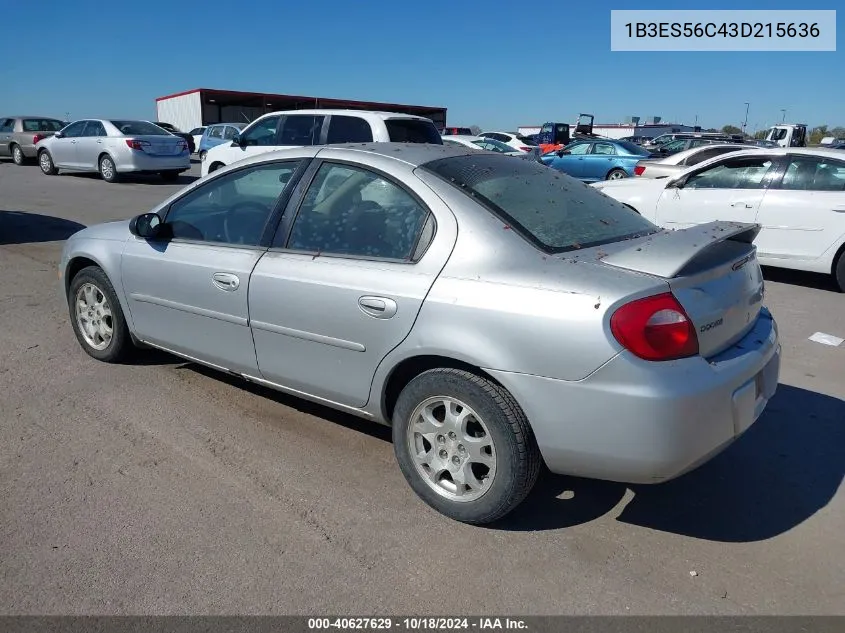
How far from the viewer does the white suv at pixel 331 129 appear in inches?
408

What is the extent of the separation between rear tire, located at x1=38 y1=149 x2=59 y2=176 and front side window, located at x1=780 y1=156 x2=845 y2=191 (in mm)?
17811

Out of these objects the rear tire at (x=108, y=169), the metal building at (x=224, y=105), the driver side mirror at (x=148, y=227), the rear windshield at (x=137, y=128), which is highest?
the metal building at (x=224, y=105)

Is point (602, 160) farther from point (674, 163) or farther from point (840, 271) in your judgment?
point (840, 271)

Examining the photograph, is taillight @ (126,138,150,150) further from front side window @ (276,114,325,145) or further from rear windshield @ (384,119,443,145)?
rear windshield @ (384,119,443,145)

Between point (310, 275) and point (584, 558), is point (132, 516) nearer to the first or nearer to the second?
point (310, 275)

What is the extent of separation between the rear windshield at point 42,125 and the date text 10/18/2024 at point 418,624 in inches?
900

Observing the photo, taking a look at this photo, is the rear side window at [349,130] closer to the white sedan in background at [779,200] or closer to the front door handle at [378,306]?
the white sedan in background at [779,200]

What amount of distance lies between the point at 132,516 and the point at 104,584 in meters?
0.44

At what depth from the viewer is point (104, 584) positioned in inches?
100.0

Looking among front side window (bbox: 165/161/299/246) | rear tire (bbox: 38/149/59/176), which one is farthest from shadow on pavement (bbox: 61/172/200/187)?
front side window (bbox: 165/161/299/246)

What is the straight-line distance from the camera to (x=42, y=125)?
70.1ft

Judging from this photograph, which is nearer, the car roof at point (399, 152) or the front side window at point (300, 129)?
the car roof at point (399, 152)

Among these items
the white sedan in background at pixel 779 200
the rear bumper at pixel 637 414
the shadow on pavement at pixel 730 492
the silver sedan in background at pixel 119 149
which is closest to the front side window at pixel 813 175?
the white sedan in background at pixel 779 200

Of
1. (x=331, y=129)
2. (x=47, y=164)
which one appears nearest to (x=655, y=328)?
(x=331, y=129)
